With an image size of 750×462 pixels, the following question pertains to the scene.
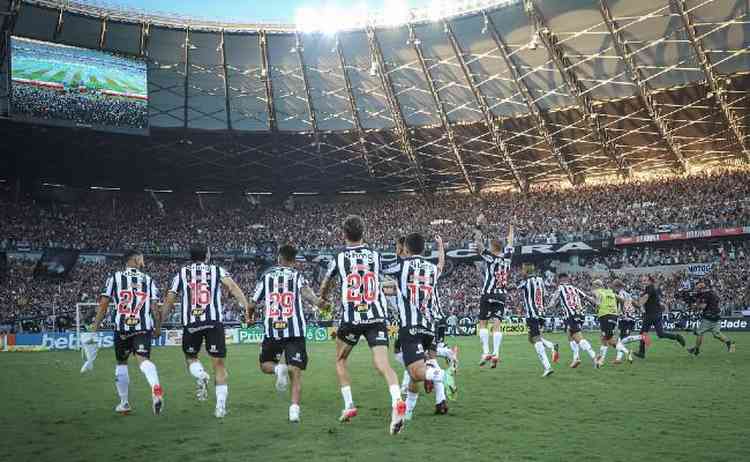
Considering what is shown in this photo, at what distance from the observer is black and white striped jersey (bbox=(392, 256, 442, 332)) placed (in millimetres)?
9773

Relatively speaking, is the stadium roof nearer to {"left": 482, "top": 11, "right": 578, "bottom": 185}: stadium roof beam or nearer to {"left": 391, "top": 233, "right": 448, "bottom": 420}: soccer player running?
{"left": 482, "top": 11, "right": 578, "bottom": 185}: stadium roof beam

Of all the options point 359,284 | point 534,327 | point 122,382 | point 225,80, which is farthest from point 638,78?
point 122,382

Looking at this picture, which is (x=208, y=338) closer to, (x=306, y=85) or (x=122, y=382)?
(x=122, y=382)

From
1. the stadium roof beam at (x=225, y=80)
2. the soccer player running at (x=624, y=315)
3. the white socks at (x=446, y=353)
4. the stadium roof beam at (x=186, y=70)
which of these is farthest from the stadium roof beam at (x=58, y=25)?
the white socks at (x=446, y=353)

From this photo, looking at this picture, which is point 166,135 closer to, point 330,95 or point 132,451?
point 330,95

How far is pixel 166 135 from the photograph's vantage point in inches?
2007

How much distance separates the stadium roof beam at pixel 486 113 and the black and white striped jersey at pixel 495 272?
27.5 m

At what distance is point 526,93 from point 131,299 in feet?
118

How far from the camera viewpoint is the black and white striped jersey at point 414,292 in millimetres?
9773

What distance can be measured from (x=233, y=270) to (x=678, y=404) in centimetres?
5137

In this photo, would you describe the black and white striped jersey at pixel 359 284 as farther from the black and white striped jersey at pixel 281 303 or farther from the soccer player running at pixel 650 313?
the soccer player running at pixel 650 313

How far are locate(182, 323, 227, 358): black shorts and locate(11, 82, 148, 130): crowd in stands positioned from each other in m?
36.0

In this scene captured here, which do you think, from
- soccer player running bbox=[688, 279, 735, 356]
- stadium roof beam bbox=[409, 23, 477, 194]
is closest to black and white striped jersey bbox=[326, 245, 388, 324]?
soccer player running bbox=[688, 279, 735, 356]

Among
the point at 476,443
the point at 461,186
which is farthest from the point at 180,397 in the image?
the point at 461,186
